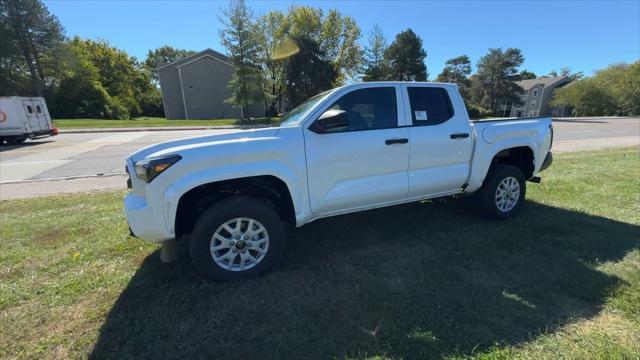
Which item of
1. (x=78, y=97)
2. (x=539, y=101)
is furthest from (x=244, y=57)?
(x=539, y=101)

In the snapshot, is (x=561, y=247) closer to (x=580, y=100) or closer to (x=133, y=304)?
(x=133, y=304)

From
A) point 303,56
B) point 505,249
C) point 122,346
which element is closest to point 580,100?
point 303,56

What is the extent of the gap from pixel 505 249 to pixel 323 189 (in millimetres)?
2219

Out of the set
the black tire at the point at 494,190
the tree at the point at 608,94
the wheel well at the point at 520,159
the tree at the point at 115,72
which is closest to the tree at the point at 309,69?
the tree at the point at 115,72

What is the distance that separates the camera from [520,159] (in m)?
4.80

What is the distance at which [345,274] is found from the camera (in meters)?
3.22

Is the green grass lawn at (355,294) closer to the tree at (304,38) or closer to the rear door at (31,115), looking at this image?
the rear door at (31,115)

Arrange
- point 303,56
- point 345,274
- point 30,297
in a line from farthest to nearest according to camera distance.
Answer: point 303,56, point 345,274, point 30,297

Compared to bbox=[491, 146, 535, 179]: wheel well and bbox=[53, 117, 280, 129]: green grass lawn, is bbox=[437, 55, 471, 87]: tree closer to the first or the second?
bbox=[53, 117, 280, 129]: green grass lawn

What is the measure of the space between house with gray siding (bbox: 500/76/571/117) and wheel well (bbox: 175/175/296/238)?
223ft

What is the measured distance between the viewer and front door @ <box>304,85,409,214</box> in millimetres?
3273

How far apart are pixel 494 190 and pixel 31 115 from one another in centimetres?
2083

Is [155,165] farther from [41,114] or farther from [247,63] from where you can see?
[247,63]

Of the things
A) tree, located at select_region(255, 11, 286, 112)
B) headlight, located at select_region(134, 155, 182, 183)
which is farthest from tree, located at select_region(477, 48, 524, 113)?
headlight, located at select_region(134, 155, 182, 183)
